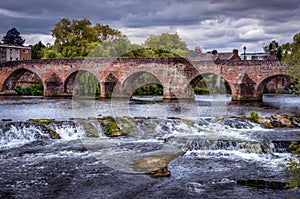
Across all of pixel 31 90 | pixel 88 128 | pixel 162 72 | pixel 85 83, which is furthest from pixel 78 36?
pixel 88 128

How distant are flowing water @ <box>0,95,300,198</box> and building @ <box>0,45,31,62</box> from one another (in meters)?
58.6

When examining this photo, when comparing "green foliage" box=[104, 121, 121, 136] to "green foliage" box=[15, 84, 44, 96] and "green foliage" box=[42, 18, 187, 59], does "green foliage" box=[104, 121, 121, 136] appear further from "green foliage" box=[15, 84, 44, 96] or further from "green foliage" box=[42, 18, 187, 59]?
"green foliage" box=[15, 84, 44, 96]

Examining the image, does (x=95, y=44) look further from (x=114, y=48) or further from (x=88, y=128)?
(x=88, y=128)

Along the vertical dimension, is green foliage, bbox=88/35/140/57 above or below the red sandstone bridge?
above

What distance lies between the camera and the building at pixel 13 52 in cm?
7112

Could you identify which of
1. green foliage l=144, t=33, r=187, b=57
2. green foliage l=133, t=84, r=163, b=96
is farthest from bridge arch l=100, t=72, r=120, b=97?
green foliage l=144, t=33, r=187, b=57

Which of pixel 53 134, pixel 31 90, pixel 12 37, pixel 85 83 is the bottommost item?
pixel 53 134

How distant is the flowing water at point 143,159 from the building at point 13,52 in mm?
58644

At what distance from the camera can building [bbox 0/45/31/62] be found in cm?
7112

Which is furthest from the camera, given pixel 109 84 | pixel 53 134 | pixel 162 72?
pixel 109 84

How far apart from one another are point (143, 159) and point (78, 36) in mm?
43920

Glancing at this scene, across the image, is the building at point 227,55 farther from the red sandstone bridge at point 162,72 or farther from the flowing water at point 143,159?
the flowing water at point 143,159

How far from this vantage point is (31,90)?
152 feet

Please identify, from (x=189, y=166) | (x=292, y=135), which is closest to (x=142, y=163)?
(x=189, y=166)
